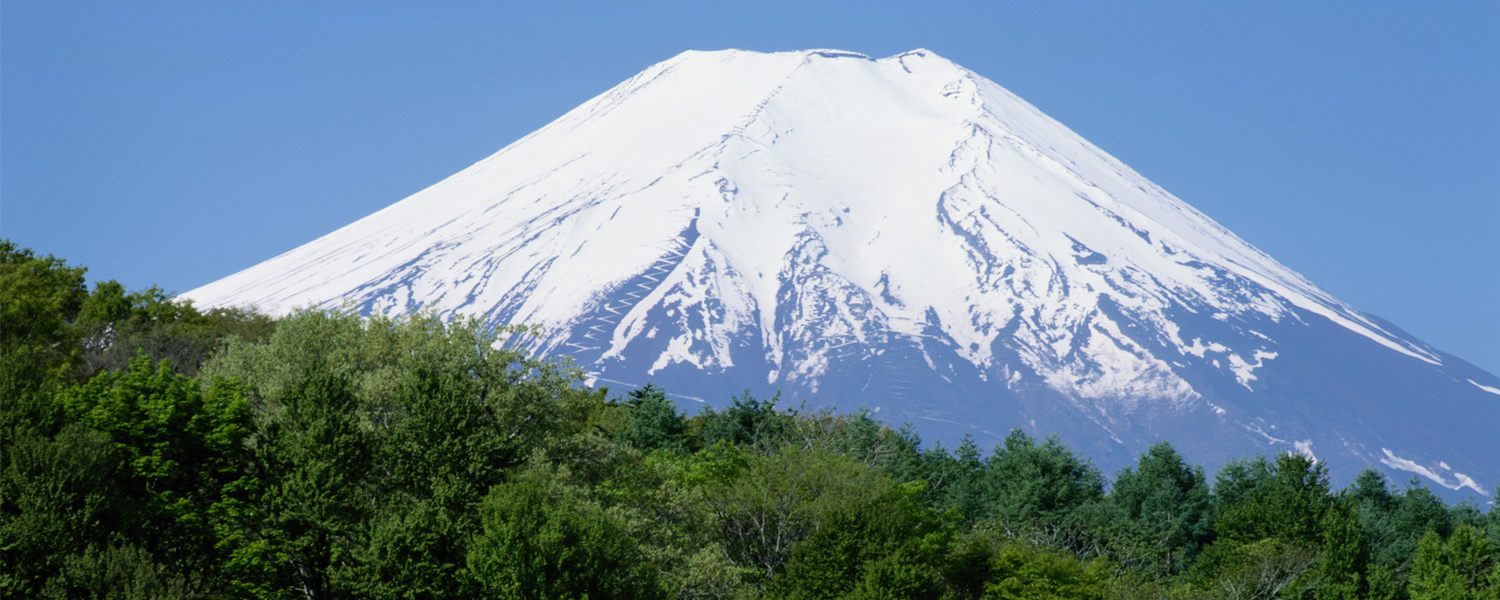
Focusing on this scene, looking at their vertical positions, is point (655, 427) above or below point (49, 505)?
above

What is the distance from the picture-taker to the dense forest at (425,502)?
33875mm

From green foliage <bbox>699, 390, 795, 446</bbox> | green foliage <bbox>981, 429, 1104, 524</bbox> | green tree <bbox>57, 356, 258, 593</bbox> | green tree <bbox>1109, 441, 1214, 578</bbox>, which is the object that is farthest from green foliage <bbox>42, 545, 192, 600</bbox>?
green tree <bbox>1109, 441, 1214, 578</bbox>

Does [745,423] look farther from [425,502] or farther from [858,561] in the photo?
[425,502]

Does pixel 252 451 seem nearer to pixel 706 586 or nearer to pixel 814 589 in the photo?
pixel 706 586

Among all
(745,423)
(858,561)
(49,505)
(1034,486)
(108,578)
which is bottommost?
(108,578)

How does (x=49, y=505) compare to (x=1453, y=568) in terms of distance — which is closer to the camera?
(x=49, y=505)

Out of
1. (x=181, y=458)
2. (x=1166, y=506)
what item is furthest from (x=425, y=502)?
(x=1166, y=506)

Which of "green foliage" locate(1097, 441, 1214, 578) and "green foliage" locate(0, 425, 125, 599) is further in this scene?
"green foliage" locate(1097, 441, 1214, 578)

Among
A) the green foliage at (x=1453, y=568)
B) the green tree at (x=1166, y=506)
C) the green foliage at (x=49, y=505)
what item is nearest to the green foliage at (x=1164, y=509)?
the green tree at (x=1166, y=506)

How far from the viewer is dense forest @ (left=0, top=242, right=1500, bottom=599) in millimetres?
33875

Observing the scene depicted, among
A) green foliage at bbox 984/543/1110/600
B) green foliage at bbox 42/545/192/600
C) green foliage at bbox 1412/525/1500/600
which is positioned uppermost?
green foliage at bbox 1412/525/1500/600

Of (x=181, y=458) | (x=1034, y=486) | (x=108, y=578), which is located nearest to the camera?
(x=108, y=578)

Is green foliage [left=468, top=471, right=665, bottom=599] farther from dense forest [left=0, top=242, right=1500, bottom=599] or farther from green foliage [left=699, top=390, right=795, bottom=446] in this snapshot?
green foliage [left=699, top=390, right=795, bottom=446]

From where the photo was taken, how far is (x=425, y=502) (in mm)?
36594
